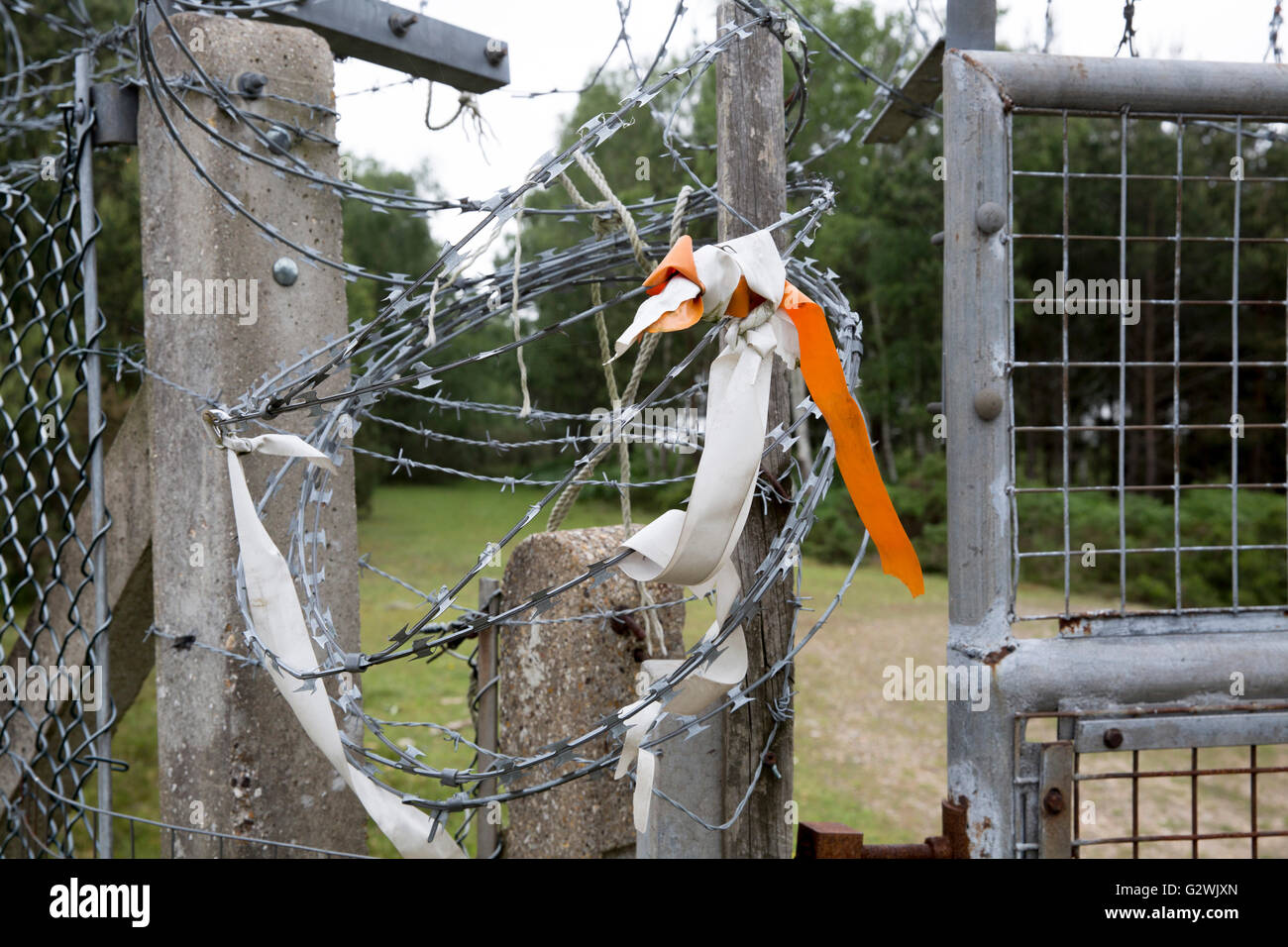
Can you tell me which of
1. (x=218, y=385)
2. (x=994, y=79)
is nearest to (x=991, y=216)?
(x=994, y=79)

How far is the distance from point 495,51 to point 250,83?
26.9 inches

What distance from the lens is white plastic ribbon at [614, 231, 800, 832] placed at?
1552mm

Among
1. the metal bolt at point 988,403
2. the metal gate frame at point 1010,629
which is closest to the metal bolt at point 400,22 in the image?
the metal gate frame at point 1010,629

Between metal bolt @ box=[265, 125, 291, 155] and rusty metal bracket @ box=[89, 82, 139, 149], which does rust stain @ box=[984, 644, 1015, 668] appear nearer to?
metal bolt @ box=[265, 125, 291, 155]

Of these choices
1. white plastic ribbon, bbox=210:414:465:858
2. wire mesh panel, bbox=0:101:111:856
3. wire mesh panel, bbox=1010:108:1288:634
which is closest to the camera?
white plastic ribbon, bbox=210:414:465:858

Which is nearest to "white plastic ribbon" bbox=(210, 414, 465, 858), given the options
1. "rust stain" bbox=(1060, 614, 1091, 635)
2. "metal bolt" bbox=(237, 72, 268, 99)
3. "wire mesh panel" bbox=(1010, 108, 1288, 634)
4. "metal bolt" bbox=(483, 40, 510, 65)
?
"metal bolt" bbox=(237, 72, 268, 99)

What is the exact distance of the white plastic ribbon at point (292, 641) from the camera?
1806 mm

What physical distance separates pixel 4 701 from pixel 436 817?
1956mm

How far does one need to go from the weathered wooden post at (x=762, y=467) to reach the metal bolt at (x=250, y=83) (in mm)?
1244

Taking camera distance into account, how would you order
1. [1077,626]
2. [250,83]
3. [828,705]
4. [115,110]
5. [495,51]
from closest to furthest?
1. [1077,626]
2. [250,83]
3. [115,110]
4. [495,51]
5. [828,705]

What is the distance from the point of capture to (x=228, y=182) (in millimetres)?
2486

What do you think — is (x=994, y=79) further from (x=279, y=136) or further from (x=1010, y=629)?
(x=279, y=136)

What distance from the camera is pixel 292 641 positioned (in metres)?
1.82

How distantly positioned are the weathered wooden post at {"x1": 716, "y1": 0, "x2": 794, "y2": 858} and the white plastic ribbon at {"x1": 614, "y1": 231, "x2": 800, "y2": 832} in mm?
327
